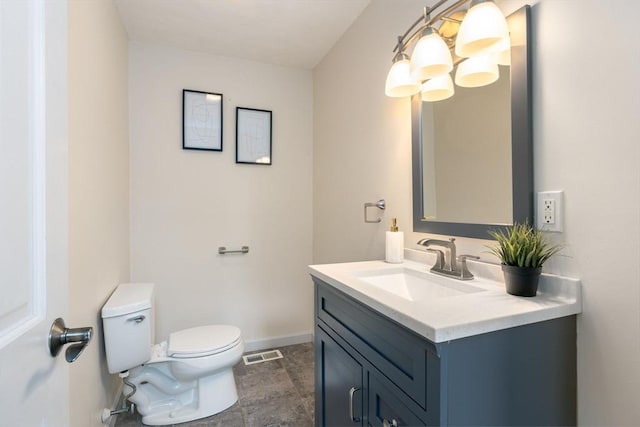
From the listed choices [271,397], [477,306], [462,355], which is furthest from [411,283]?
[271,397]

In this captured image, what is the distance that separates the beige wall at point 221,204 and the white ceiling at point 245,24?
5.6 inches

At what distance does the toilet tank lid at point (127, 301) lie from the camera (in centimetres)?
149

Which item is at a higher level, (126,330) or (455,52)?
(455,52)

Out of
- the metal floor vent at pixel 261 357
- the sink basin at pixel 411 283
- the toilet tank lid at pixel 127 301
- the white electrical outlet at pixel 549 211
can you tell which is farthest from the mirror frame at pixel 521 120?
the metal floor vent at pixel 261 357

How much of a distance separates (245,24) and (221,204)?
127 centimetres

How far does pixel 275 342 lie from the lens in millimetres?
2635

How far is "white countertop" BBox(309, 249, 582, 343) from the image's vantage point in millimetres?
722

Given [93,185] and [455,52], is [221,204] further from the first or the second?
[455,52]

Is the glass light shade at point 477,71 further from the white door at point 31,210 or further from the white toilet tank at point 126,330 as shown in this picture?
the white toilet tank at point 126,330

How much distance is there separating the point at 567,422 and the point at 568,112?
0.87m

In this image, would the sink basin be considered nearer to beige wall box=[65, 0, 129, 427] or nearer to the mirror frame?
the mirror frame

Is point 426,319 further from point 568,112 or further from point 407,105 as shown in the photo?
point 407,105

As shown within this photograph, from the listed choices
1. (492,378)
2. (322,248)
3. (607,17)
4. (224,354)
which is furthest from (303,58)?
(492,378)

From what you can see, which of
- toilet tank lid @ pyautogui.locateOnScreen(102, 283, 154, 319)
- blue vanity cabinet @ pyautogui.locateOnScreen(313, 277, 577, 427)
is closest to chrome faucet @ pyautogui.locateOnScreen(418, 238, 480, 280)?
blue vanity cabinet @ pyautogui.locateOnScreen(313, 277, 577, 427)
